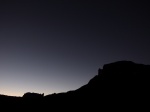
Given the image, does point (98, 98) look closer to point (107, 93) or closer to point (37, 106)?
point (107, 93)

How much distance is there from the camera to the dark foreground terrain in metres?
41.7

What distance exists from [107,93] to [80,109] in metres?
8.90

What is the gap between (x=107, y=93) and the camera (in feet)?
150

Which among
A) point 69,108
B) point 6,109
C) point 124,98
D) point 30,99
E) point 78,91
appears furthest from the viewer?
point 30,99

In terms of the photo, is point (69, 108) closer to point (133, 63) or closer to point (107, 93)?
point (107, 93)

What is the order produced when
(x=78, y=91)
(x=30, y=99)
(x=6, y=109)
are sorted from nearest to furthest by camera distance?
(x=6, y=109) → (x=78, y=91) → (x=30, y=99)

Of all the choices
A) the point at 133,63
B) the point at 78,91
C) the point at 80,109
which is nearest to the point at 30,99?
the point at 78,91

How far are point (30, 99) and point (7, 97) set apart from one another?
27.1 feet

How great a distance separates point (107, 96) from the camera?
147ft

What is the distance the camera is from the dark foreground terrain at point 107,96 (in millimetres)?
41719

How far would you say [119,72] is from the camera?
175 ft

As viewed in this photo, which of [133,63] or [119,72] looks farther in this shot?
[133,63]

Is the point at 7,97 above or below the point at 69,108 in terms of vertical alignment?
above

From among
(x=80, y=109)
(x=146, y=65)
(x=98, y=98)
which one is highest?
(x=146, y=65)
